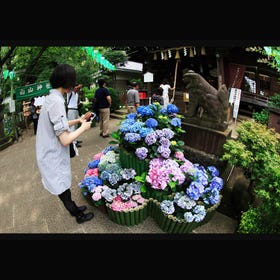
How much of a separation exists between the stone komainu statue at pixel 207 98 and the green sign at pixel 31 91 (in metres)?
5.79

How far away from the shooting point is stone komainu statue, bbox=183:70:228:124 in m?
3.40

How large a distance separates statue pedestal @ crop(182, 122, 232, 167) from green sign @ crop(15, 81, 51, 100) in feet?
19.1

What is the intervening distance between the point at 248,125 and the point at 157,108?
1.49 metres

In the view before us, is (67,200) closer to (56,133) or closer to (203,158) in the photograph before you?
(56,133)

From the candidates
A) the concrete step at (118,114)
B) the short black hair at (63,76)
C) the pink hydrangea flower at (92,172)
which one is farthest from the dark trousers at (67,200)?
the concrete step at (118,114)

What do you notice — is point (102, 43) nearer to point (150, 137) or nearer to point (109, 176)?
point (150, 137)

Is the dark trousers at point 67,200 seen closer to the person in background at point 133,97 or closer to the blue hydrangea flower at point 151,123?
the blue hydrangea flower at point 151,123

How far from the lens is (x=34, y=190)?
3.86 metres

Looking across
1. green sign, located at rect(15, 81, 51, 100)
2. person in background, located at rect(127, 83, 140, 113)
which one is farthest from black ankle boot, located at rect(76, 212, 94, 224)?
green sign, located at rect(15, 81, 51, 100)

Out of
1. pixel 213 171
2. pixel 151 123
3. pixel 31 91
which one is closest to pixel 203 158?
pixel 213 171

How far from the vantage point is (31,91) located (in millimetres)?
7238

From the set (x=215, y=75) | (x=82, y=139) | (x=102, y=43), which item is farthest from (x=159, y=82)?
(x=102, y=43)

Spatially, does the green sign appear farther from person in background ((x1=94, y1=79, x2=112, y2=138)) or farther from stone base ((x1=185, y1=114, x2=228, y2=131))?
stone base ((x1=185, y1=114, x2=228, y2=131))

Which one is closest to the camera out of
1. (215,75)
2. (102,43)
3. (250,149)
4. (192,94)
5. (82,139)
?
(102,43)
